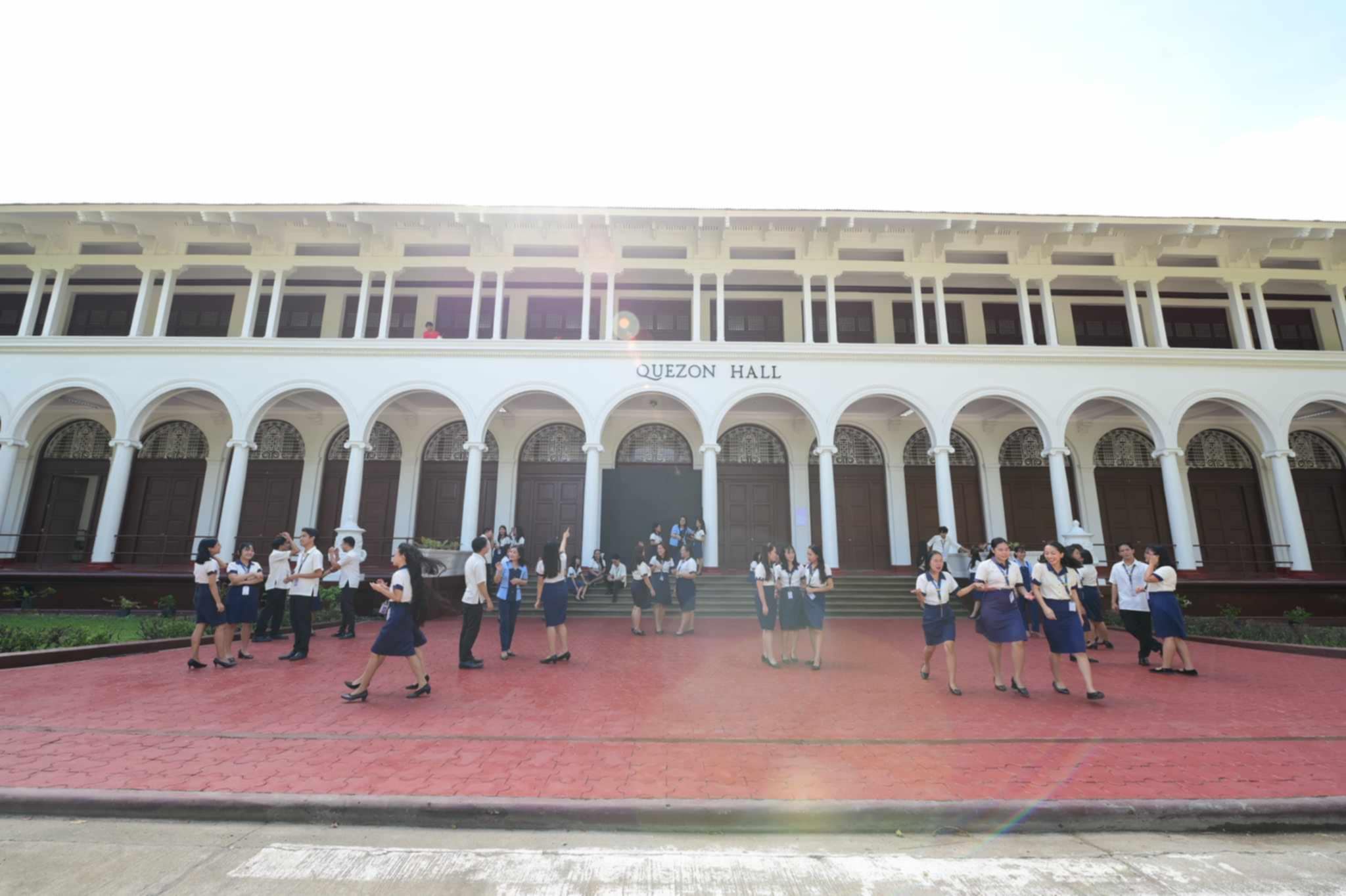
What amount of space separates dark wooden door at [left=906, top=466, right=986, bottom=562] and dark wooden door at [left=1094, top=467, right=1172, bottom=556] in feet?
11.7

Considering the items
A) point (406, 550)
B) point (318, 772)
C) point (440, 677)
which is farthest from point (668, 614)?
point (318, 772)

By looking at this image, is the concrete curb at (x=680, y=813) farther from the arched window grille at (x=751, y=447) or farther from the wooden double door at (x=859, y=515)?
the arched window grille at (x=751, y=447)

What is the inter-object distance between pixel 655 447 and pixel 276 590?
11415 millimetres

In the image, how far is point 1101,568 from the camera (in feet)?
53.3

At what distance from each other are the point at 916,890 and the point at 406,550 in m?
5.24

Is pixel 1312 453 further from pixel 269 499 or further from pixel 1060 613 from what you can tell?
pixel 269 499

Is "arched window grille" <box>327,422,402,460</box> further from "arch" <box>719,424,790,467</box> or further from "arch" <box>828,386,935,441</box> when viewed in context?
"arch" <box>828,386,935,441</box>

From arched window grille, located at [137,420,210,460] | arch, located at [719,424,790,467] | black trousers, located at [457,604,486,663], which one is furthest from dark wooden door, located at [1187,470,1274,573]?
arched window grille, located at [137,420,210,460]

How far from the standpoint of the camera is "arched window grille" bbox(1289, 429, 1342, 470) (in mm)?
18484

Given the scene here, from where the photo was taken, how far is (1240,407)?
16.1 metres

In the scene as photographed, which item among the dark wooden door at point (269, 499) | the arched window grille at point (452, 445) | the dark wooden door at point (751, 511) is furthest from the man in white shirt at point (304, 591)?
the dark wooden door at point (751, 511)

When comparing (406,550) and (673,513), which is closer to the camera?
(406,550)

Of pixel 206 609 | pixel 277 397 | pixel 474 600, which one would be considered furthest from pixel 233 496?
pixel 474 600

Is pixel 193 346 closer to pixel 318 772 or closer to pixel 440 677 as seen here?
pixel 440 677
